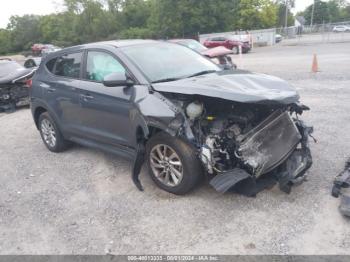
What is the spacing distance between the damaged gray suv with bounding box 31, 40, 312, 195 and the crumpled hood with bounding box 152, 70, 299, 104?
0.04 ft

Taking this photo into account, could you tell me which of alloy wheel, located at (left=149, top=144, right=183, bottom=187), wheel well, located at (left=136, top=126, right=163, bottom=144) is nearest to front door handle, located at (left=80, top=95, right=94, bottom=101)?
wheel well, located at (left=136, top=126, right=163, bottom=144)

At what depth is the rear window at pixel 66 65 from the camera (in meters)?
5.26

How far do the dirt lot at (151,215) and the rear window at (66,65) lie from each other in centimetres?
141

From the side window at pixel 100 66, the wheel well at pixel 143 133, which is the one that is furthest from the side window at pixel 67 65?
the wheel well at pixel 143 133

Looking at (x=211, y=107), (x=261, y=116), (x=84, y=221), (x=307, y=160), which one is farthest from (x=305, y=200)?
(x=84, y=221)

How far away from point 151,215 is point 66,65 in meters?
3.00

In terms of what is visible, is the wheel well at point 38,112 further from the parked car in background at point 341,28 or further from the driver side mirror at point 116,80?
the parked car in background at point 341,28

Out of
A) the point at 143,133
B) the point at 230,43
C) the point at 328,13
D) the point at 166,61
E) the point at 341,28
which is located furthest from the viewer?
the point at 328,13

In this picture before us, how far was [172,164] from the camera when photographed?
4.08m

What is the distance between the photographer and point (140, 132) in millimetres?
4309

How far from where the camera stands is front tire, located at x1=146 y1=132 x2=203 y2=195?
152 inches

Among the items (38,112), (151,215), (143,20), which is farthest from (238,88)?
(143,20)

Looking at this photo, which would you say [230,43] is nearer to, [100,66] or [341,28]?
[100,66]

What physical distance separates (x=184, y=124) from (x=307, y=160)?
59.1 inches
